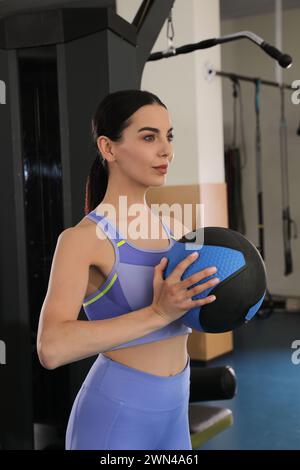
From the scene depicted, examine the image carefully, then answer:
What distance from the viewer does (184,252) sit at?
1.17 m

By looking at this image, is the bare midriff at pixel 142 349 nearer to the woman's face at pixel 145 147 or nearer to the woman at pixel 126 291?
the woman at pixel 126 291

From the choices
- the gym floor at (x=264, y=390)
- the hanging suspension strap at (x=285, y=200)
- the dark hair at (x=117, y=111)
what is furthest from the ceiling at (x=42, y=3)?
the dark hair at (x=117, y=111)

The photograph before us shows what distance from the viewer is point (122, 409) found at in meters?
1.27

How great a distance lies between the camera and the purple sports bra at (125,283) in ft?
4.09

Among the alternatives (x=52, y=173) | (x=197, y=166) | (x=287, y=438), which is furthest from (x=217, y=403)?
(x=52, y=173)

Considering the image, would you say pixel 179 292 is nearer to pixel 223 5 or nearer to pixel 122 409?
pixel 122 409

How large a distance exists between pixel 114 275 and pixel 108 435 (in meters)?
0.34

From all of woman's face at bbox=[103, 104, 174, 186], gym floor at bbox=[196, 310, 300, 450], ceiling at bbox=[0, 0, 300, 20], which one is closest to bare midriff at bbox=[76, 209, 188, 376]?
woman's face at bbox=[103, 104, 174, 186]

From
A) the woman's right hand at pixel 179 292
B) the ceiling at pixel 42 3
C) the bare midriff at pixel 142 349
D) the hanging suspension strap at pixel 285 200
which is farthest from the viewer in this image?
the hanging suspension strap at pixel 285 200

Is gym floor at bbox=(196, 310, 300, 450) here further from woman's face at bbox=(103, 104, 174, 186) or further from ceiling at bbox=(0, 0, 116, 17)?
ceiling at bbox=(0, 0, 116, 17)

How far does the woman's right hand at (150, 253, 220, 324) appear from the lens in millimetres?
1104

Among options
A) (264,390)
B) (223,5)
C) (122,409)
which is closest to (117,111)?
(122,409)

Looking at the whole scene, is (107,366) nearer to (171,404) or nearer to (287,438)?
(171,404)

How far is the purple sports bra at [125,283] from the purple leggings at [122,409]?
0.27 feet
